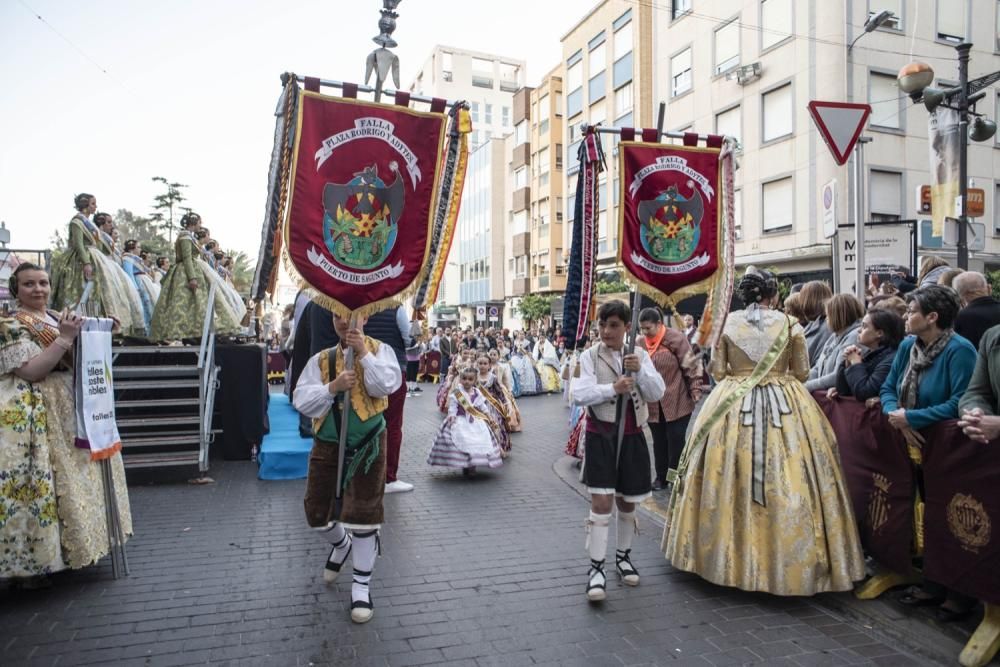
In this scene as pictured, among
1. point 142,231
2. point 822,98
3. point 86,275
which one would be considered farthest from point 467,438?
point 142,231

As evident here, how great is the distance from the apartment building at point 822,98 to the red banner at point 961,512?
21318 millimetres

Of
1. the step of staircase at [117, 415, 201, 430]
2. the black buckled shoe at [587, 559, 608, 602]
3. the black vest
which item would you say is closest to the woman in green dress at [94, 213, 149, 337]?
the step of staircase at [117, 415, 201, 430]

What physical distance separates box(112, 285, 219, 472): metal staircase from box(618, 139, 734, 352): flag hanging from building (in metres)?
5.31

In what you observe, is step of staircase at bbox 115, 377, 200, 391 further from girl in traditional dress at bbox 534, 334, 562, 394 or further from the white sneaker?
girl in traditional dress at bbox 534, 334, 562, 394

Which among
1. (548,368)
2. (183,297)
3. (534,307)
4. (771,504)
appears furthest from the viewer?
(534,307)

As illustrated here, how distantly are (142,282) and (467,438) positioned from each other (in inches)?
204

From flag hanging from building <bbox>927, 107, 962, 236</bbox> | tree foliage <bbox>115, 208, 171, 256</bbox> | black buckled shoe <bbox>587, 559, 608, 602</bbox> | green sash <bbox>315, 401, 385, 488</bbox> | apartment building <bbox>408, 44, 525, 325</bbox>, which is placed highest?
apartment building <bbox>408, 44, 525, 325</bbox>

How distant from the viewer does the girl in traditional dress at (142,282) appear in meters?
9.52

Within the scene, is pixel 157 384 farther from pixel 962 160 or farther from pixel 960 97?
pixel 960 97

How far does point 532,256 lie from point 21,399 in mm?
45681

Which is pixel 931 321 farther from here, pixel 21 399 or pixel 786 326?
pixel 21 399

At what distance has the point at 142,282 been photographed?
987 centimetres

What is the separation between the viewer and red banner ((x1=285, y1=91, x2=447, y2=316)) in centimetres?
416

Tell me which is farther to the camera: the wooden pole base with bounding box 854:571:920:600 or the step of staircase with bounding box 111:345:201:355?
the step of staircase with bounding box 111:345:201:355
